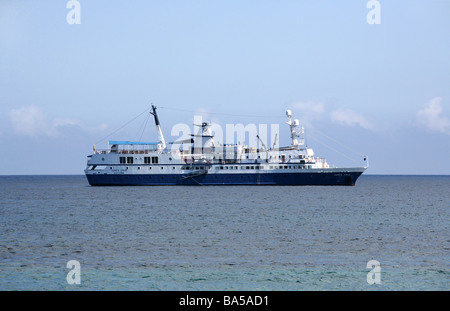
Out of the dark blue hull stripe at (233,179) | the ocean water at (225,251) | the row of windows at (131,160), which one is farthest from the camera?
the row of windows at (131,160)

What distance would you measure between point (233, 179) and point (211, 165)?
4.84 m

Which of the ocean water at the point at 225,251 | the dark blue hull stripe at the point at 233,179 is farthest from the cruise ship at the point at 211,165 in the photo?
the ocean water at the point at 225,251

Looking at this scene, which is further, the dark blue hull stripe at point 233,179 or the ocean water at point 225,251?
the dark blue hull stripe at point 233,179

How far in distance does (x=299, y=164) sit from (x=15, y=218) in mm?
54104

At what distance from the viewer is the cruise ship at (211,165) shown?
92.9 meters


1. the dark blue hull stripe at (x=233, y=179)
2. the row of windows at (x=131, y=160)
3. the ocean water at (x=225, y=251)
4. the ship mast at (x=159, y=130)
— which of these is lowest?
the ocean water at (x=225, y=251)

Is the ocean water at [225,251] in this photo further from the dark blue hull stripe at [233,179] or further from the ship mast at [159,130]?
the ship mast at [159,130]

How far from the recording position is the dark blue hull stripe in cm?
9275

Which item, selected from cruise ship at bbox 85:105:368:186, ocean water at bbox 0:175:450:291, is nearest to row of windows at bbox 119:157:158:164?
cruise ship at bbox 85:105:368:186

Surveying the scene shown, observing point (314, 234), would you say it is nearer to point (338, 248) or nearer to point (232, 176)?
point (338, 248)

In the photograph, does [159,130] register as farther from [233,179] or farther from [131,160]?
[233,179]

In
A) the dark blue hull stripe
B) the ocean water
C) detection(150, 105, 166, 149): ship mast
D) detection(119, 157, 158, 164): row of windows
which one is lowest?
the ocean water

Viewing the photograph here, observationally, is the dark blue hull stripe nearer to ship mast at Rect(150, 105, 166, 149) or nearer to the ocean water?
ship mast at Rect(150, 105, 166, 149)
